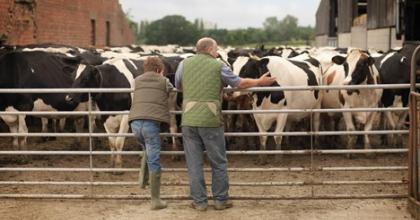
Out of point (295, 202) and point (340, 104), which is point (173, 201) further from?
point (340, 104)

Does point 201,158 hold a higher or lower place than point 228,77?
lower

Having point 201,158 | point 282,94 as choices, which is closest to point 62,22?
point 282,94

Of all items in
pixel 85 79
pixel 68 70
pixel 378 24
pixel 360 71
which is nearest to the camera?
pixel 85 79

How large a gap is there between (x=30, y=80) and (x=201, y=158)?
5103mm

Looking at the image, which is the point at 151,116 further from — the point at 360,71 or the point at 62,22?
the point at 62,22

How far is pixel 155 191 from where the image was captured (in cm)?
707

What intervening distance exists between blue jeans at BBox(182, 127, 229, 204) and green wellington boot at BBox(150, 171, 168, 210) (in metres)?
0.38

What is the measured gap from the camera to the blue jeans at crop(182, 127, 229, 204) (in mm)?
6852

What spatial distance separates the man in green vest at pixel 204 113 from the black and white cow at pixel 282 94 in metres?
2.93

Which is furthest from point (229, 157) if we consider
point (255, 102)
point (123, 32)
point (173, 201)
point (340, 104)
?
point (123, 32)

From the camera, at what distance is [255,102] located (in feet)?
32.7

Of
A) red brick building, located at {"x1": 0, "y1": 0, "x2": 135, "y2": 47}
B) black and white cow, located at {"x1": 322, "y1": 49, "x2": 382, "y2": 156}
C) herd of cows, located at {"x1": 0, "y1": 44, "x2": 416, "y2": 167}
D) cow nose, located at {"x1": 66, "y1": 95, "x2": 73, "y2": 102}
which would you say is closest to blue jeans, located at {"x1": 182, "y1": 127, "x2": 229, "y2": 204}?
herd of cows, located at {"x1": 0, "y1": 44, "x2": 416, "y2": 167}

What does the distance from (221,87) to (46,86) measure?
5.17m

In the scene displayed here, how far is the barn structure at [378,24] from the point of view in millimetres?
17156
